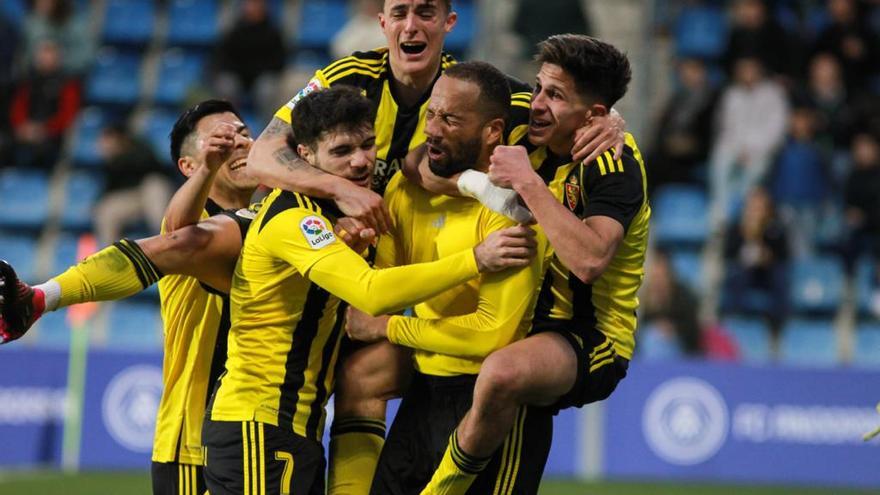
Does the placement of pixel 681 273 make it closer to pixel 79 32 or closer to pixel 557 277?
pixel 79 32

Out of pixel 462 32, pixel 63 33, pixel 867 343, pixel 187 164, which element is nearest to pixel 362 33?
pixel 462 32

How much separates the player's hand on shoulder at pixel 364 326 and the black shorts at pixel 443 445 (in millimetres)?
240

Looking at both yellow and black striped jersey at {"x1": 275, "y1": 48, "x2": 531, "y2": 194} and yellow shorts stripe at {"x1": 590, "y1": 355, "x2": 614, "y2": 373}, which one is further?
yellow and black striped jersey at {"x1": 275, "y1": 48, "x2": 531, "y2": 194}

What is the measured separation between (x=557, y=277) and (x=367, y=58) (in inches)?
55.9

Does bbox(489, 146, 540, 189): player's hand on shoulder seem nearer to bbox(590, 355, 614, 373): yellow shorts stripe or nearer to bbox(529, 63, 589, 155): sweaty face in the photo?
bbox(529, 63, 589, 155): sweaty face

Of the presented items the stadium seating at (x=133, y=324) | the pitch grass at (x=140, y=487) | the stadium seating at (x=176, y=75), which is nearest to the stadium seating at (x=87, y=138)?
the stadium seating at (x=176, y=75)

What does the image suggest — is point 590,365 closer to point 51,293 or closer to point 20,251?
point 51,293

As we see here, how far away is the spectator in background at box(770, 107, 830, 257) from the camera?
13641 millimetres

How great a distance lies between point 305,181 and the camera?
5660 mm

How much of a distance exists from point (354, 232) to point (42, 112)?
10.2 m

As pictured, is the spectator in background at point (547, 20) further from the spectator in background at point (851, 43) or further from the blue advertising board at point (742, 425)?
the blue advertising board at point (742, 425)

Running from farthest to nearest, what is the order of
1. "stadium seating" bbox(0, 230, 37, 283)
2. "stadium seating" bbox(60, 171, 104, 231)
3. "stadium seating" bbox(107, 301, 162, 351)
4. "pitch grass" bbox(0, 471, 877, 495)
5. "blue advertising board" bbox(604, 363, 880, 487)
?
"stadium seating" bbox(60, 171, 104, 231) < "stadium seating" bbox(0, 230, 37, 283) < "stadium seating" bbox(107, 301, 162, 351) < "blue advertising board" bbox(604, 363, 880, 487) < "pitch grass" bbox(0, 471, 877, 495)

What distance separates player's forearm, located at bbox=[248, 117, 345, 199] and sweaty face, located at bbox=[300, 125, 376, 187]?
A: 61 mm

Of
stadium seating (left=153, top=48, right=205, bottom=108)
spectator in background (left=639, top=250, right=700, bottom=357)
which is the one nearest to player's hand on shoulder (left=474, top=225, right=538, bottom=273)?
spectator in background (left=639, top=250, right=700, bottom=357)
